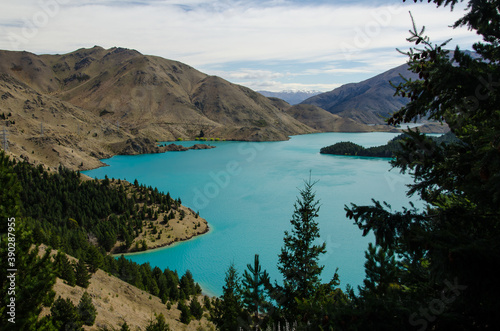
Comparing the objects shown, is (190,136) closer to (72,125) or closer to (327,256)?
(72,125)

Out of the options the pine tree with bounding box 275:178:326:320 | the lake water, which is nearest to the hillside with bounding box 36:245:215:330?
the pine tree with bounding box 275:178:326:320

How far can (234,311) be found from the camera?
18.5 metres

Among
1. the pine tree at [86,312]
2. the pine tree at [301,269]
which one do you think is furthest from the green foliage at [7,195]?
the pine tree at [301,269]

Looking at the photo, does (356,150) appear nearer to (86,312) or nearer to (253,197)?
(253,197)

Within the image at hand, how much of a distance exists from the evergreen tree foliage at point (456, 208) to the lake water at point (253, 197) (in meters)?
33.1

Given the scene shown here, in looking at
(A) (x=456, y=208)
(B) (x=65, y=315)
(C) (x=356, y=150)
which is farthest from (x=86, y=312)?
(C) (x=356, y=150)

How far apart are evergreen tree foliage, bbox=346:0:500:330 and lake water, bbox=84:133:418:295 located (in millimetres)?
33072

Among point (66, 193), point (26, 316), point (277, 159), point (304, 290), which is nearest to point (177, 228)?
point (66, 193)

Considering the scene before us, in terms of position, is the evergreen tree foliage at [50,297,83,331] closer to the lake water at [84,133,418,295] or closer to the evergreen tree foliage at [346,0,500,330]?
the evergreen tree foliage at [346,0,500,330]

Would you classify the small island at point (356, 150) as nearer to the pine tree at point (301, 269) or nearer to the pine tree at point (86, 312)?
the pine tree at point (301, 269)

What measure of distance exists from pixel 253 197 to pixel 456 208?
6587 cm

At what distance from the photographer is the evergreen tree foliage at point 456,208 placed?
4.59m

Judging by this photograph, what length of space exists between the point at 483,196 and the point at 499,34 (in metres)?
3.14

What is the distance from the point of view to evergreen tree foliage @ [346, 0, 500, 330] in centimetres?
459
